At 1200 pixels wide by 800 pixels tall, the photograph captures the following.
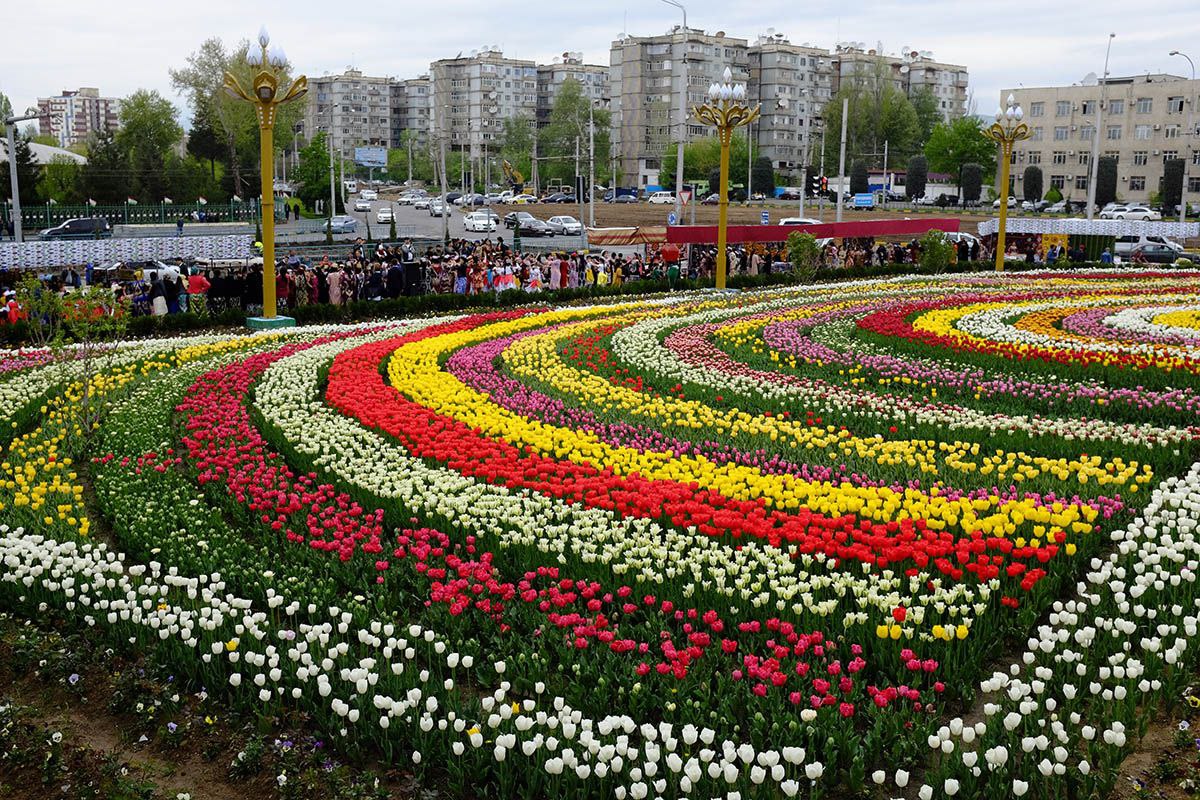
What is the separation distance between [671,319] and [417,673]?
1437cm

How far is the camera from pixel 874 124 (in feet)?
354

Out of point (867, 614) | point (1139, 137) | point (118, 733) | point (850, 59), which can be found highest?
point (850, 59)

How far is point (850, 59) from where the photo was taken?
124188mm

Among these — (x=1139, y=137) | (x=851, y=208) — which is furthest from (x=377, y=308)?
(x=1139, y=137)

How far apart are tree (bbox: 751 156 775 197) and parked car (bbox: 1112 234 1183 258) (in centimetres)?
5278

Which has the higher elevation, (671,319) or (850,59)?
(850,59)

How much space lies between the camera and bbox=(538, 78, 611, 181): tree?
106m

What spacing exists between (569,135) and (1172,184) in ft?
176

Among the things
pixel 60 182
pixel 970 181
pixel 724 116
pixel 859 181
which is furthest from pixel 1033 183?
pixel 60 182

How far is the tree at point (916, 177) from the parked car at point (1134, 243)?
4469 centimetres

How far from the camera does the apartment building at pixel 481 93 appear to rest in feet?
460

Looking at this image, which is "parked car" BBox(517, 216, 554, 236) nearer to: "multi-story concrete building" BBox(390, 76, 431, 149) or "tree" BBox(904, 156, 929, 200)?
"tree" BBox(904, 156, 929, 200)

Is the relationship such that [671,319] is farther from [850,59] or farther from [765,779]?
[850,59]

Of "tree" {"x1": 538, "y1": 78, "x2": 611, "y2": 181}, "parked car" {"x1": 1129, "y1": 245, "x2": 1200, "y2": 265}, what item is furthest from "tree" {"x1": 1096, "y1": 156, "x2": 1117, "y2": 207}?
"parked car" {"x1": 1129, "y1": 245, "x2": 1200, "y2": 265}
